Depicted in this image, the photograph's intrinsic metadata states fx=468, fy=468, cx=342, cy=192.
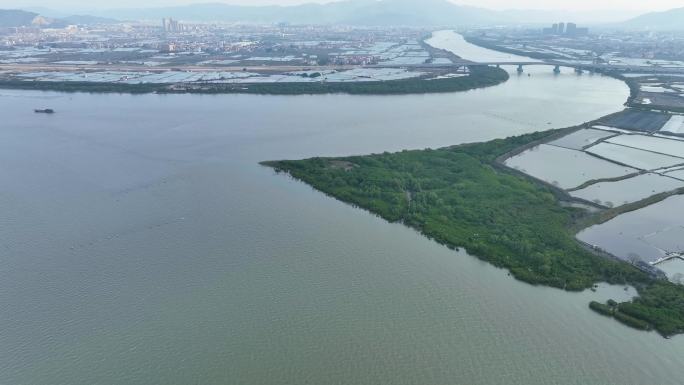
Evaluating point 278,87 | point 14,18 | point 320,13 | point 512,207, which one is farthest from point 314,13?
point 512,207

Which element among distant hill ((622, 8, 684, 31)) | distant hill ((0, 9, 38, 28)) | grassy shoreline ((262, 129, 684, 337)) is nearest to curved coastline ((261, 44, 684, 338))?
grassy shoreline ((262, 129, 684, 337))

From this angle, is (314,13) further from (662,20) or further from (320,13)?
(662,20)

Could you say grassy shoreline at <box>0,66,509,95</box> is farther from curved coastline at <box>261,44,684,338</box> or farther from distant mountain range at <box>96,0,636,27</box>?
distant mountain range at <box>96,0,636,27</box>

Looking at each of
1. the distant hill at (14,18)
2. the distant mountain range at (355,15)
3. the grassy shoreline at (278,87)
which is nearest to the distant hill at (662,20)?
the distant mountain range at (355,15)

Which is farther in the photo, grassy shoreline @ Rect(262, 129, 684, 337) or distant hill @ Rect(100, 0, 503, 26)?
distant hill @ Rect(100, 0, 503, 26)

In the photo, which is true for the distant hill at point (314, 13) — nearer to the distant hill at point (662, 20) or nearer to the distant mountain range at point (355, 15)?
the distant mountain range at point (355, 15)
